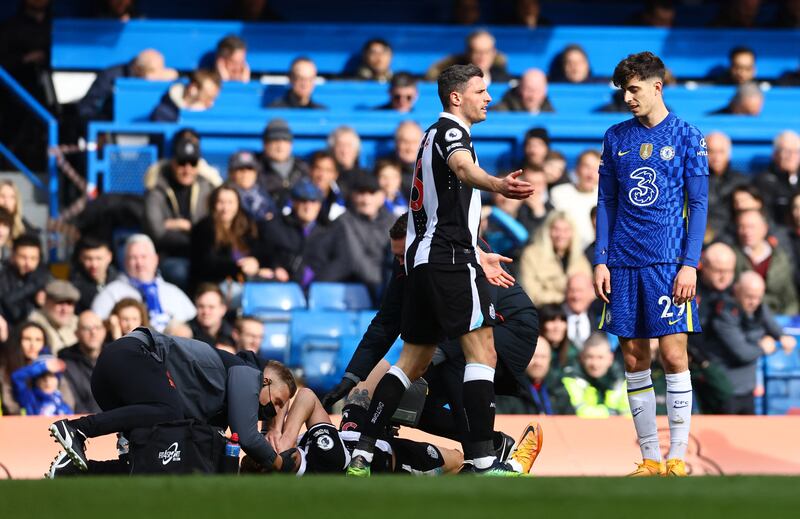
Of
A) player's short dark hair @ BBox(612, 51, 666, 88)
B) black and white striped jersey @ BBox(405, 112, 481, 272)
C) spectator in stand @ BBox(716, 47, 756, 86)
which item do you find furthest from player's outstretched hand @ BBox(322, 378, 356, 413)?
spectator in stand @ BBox(716, 47, 756, 86)

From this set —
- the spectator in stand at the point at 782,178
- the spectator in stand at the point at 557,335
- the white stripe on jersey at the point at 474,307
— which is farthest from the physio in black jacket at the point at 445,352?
the spectator in stand at the point at 782,178

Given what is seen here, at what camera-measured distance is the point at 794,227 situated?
477 inches

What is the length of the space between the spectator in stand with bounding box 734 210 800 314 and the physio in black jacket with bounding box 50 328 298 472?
5.43 metres

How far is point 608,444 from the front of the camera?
8836 mm

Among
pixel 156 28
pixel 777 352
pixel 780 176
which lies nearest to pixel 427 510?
pixel 777 352

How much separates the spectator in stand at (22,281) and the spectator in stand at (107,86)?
2.36 m

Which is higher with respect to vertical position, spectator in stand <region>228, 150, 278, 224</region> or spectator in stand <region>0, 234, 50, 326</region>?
spectator in stand <region>228, 150, 278, 224</region>

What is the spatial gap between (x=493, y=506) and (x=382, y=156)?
847cm

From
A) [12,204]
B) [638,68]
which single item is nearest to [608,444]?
[638,68]

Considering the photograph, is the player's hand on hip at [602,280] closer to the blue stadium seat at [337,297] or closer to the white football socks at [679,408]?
the white football socks at [679,408]

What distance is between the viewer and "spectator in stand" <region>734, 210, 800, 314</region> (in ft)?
37.8

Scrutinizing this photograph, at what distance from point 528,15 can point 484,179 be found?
875 centimetres

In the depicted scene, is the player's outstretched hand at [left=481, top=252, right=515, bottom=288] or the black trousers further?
the black trousers

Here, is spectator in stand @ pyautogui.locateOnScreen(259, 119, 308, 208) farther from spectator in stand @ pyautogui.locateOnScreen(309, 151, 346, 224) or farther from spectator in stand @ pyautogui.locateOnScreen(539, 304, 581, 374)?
spectator in stand @ pyautogui.locateOnScreen(539, 304, 581, 374)
